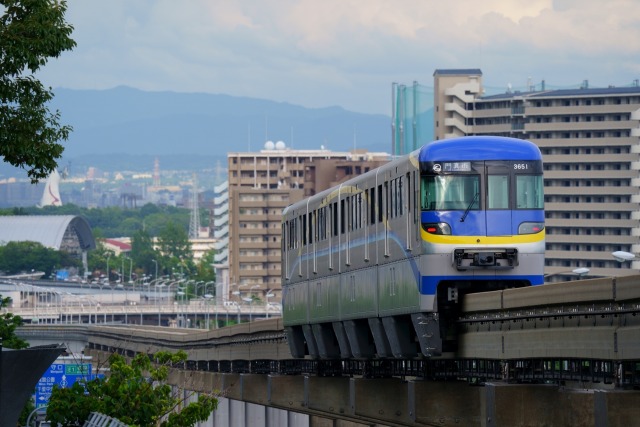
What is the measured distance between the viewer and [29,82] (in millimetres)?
33281

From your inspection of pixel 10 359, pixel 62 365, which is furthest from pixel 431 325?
pixel 62 365

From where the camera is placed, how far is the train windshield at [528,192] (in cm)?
3650

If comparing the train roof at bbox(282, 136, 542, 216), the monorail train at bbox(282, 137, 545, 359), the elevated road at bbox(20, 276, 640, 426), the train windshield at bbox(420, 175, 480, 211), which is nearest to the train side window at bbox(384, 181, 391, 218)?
the monorail train at bbox(282, 137, 545, 359)

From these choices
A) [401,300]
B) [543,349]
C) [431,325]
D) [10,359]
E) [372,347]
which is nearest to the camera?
[10,359]

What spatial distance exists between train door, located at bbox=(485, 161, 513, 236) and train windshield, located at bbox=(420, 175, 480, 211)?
0.23 meters

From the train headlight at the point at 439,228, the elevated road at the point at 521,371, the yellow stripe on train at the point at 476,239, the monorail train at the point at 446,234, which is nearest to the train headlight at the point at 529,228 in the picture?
the monorail train at the point at 446,234

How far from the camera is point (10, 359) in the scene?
88.3ft

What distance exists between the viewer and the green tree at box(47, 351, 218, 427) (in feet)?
163

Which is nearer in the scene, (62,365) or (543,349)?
(543,349)

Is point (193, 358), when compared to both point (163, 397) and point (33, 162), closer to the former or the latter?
point (163, 397)

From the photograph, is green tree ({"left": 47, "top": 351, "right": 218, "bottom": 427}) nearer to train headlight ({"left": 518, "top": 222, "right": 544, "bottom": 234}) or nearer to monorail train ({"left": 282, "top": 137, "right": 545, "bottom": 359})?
monorail train ({"left": 282, "top": 137, "right": 545, "bottom": 359})

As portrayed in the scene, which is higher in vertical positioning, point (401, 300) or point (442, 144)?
point (442, 144)

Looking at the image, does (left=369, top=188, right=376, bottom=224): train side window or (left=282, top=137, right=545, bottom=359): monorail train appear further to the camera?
(left=369, top=188, right=376, bottom=224): train side window

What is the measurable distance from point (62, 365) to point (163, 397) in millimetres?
18481
